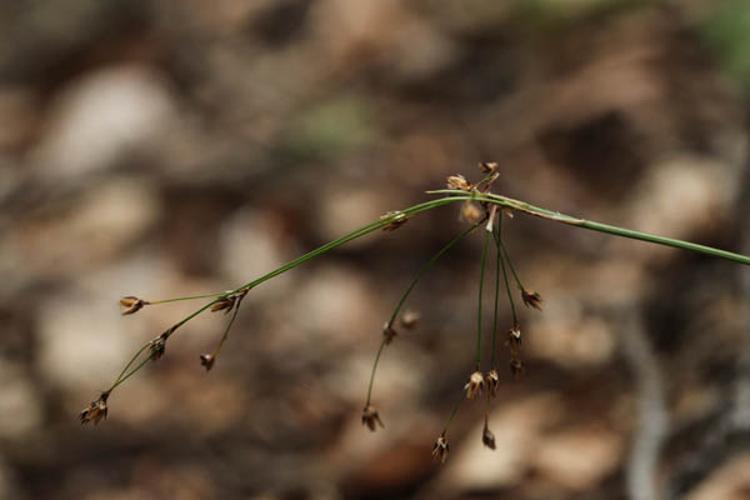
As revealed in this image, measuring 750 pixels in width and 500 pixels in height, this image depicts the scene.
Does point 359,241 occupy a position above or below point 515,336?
above

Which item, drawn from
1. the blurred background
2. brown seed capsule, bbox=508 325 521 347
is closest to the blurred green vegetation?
the blurred background

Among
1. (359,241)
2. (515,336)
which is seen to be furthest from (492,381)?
(359,241)

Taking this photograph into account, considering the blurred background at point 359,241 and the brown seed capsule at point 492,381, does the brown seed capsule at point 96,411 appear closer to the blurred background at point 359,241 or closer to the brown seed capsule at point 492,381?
the brown seed capsule at point 492,381

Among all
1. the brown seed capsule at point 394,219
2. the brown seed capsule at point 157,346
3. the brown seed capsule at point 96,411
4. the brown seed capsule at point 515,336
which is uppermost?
the brown seed capsule at point 394,219

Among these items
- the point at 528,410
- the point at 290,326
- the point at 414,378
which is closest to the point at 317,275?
the point at 290,326

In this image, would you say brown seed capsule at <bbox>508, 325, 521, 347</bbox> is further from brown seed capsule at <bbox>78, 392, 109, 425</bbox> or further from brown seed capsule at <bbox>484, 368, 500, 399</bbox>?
brown seed capsule at <bbox>78, 392, 109, 425</bbox>

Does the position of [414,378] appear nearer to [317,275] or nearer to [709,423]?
[317,275]

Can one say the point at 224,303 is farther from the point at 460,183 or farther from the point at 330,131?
the point at 330,131

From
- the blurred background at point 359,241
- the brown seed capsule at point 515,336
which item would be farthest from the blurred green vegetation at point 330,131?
the brown seed capsule at point 515,336
